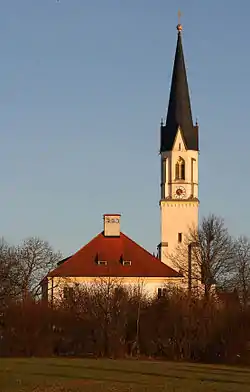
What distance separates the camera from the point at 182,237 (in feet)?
263

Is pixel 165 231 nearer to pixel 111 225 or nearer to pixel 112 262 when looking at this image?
pixel 111 225

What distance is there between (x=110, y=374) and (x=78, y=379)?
3.07 metres

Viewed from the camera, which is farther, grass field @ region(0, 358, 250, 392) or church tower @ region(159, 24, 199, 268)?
church tower @ region(159, 24, 199, 268)

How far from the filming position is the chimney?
76.4m

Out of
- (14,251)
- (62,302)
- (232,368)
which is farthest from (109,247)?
(232,368)

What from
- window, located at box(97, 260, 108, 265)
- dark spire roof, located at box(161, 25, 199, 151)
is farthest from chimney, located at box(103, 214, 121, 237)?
dark spire roof, located at box(161, 25, 199, 151)

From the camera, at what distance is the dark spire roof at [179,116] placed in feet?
275

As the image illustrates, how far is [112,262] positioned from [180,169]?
1450 centimetres

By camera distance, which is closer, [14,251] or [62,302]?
[62,302]

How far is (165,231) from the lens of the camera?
266 feet

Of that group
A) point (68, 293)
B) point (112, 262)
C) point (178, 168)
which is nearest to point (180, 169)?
point (178, 168)

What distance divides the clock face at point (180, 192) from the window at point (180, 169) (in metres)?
1.21

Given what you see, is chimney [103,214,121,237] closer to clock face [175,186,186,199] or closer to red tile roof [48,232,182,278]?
red tile roof [48,232,182,278]

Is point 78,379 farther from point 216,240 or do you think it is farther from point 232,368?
point 216,240
